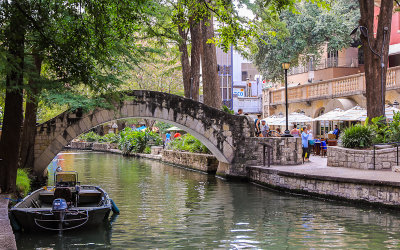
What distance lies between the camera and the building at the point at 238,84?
5419 centimetres

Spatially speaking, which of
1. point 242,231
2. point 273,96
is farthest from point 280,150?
point 273,96

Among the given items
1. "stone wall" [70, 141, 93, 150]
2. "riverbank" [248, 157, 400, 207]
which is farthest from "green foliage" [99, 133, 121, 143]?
"riverbank" [248, 157, 400, 207]

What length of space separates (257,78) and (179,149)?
32.4 meters

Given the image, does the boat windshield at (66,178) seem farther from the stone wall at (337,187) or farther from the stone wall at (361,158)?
the stone wall at (361,158)

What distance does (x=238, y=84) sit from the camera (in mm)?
62719

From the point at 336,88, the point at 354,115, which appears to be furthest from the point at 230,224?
the point at 336,88

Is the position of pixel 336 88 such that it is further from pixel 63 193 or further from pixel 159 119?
pixel 63 193

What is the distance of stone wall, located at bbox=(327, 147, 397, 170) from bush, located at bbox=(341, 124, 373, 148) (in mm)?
350

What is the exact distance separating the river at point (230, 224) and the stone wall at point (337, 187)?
0.94 feet

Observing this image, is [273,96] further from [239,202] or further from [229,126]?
[239,202]

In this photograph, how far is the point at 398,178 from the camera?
13.6 metres

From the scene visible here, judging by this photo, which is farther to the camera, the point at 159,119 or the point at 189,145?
the point at 189,145

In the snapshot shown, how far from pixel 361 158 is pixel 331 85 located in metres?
17.0

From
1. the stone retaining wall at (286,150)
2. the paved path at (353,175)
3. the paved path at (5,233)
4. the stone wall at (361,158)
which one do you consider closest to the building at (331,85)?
the stone retaining wall at (286,150)
